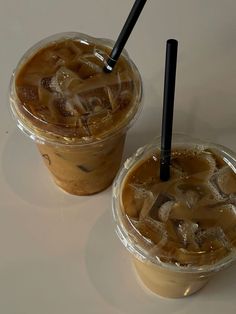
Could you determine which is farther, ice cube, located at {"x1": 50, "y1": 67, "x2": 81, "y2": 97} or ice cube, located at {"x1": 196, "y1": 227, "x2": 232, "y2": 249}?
ice cube, located at {"x1": 50, "y1": 67, "x2": 81, "y2": 97}

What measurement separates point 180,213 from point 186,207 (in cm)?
2

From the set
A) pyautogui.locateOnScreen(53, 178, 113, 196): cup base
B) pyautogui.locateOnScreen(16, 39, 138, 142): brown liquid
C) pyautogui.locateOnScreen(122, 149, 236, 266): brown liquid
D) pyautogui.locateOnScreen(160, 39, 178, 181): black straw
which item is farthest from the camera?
pyautogui.locateOnScreen(53, 178, 113, 196): cup base

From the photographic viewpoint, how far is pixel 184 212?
100 cm

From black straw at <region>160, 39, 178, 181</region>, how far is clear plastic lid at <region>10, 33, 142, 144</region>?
0.45ft

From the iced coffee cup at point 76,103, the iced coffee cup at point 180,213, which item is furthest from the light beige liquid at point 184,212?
the iced coffee cup at point 76,103

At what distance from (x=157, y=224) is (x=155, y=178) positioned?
97 mm

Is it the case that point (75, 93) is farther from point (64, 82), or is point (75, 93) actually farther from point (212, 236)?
point (212, 236)

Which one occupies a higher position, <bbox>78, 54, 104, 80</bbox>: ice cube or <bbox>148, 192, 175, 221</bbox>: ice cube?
<bbox>78, 54, 104, 80</bbox>: ice cube

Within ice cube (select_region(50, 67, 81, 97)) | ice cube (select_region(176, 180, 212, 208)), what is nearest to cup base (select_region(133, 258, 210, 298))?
ice cube (select_region(176, 180, 212, 208))

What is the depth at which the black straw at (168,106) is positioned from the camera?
0.85 metres

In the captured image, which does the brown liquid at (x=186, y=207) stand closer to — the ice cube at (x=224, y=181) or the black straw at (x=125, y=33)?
the ice cube at (x=224, y=181)

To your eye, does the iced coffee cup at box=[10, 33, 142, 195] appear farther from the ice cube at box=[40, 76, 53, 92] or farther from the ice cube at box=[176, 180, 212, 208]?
the ice cube at box=[176, 180, 212, 208]

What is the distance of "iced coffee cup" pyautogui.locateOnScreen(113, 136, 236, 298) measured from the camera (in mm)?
967

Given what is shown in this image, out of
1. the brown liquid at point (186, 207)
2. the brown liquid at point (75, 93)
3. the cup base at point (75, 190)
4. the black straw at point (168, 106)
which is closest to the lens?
the black straw at point (168, 106)
